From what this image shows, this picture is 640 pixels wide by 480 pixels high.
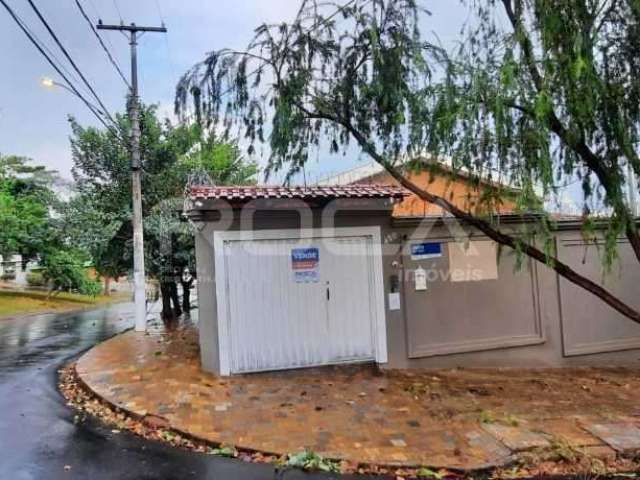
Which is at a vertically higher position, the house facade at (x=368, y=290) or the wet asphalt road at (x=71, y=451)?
the house facade at (x=368, y=290)

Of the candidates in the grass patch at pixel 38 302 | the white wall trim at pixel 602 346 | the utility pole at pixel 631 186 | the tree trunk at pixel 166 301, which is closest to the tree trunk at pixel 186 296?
the tree trunk at pixel 166 301

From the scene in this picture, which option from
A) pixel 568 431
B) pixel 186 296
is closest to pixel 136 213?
pixel 186 296

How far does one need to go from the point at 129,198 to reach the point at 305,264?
766 cm

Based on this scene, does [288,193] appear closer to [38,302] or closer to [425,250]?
[425,250]

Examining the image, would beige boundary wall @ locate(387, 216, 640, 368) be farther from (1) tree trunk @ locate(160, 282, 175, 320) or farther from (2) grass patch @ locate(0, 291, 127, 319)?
(2) grass patch @ locate(0, 291, 127, 319)

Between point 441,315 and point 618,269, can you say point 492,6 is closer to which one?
point 441,315

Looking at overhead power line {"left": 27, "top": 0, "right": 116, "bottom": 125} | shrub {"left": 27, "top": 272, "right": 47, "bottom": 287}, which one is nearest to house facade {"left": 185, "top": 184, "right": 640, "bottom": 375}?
overhead power line {"left": 27, "top": 0, "right": 116, "bottom": 125}

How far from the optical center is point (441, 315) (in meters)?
7.66

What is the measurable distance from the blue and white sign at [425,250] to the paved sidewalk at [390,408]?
1.80 metres

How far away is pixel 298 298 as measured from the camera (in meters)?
7.23

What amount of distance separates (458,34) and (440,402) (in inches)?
167

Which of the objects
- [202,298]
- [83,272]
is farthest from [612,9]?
[83,272]

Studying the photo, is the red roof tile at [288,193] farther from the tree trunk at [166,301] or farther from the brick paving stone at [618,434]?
the tree trunk at [166,301]

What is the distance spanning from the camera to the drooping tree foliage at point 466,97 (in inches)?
180
